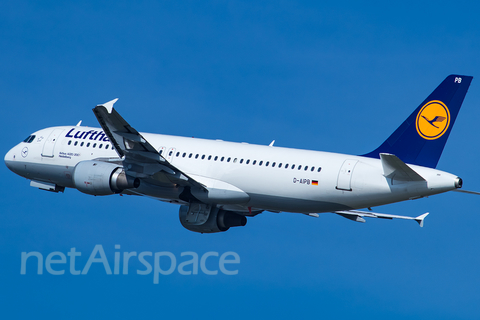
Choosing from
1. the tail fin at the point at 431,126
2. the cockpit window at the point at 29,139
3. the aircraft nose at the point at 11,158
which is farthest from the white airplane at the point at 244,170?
the aircraft nose at the point at 11,158

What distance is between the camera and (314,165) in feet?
108

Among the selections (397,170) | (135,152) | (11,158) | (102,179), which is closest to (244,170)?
(135,152)

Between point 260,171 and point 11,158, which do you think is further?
point 11,158

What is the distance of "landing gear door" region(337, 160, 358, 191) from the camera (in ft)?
105

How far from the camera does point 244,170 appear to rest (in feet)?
112

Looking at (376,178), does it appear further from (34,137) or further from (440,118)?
(34,137)

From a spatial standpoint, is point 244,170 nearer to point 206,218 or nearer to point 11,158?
point 206,218

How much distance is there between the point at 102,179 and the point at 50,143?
20.6 feet

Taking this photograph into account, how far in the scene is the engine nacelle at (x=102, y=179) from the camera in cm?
3372

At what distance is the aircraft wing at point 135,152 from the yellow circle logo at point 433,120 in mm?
10149

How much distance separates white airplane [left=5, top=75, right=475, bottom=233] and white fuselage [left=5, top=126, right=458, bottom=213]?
4 cm

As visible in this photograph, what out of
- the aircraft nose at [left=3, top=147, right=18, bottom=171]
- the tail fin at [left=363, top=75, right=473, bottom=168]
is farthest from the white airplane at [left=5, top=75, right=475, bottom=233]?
the aircraft nose at [left=3, top=147, right=18, bottom=171]

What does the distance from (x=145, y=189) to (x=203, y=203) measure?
286cm

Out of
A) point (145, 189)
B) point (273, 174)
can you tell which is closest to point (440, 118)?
point (273, 174)
